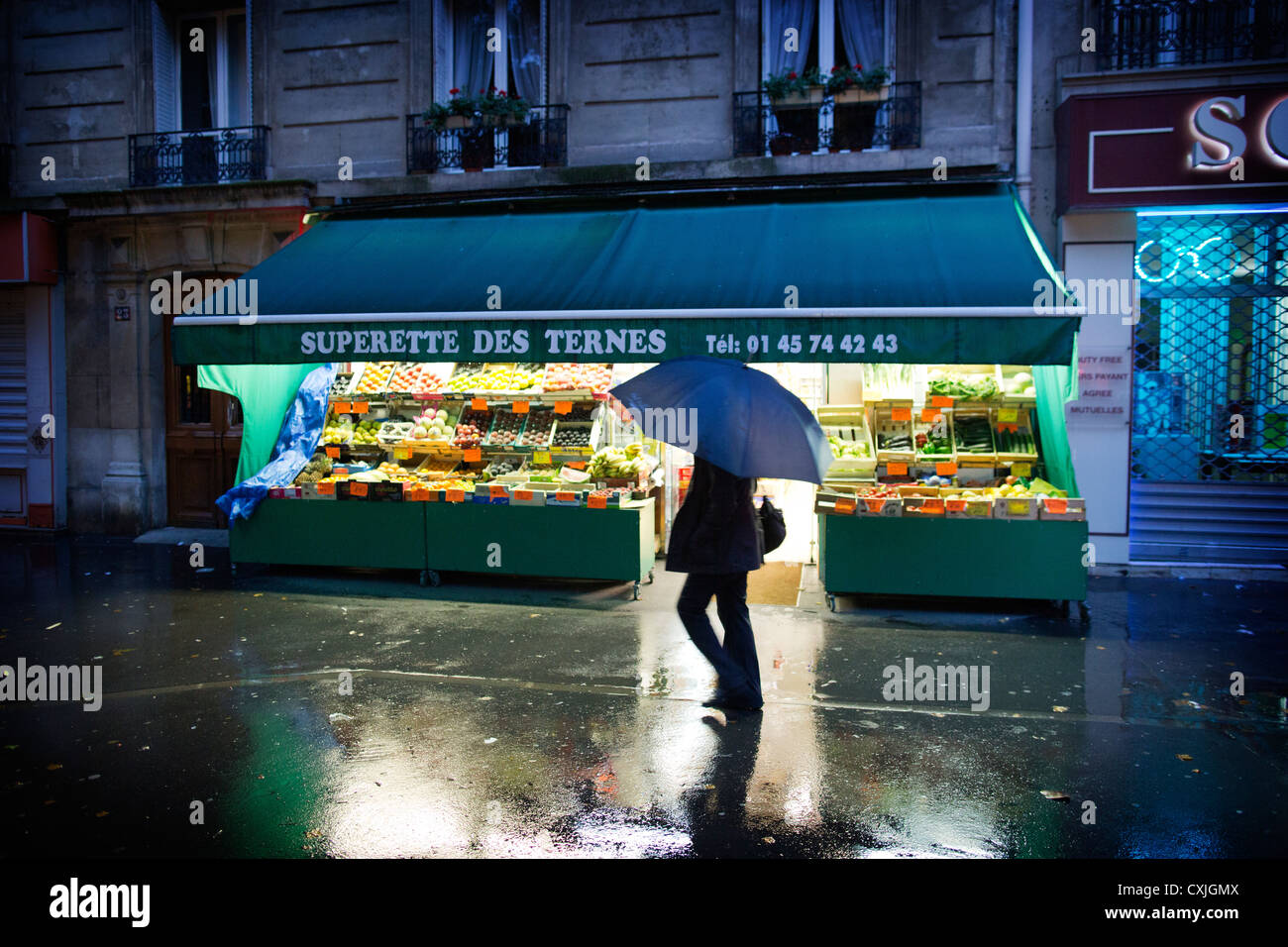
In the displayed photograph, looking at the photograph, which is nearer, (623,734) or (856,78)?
(623,734)

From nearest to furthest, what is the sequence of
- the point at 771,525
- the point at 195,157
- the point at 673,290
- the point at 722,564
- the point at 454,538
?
1. the point at 722,564
2. the point at 771,525
3. the point at 673,290
4. the point at 454,538
5. the point at 195,157

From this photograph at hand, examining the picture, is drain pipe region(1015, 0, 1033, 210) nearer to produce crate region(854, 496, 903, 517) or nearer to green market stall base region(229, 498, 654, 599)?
produce crate region(854, 496, 903, 517)

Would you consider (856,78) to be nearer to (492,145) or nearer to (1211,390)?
(492,145)

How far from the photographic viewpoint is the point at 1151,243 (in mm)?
9742

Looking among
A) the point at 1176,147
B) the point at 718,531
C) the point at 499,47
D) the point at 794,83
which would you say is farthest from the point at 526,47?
the point at 718,531

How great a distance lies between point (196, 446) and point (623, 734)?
29.0 ft

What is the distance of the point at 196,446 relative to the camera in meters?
12.0

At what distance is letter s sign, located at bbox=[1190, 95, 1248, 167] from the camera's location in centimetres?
891

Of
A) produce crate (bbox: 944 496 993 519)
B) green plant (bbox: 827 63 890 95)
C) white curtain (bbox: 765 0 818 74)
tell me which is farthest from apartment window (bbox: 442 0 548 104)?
produce crate (bbox: 944 496 993 519)

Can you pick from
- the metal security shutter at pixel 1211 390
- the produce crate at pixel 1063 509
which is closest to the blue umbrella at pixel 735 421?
the produce crate at pixel 1063 509

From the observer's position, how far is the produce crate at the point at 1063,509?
7715 mm

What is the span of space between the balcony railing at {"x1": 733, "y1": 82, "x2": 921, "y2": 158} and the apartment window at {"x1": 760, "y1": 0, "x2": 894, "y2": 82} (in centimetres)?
34

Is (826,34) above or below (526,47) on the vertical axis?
below

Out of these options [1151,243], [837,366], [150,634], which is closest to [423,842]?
[150,634]
